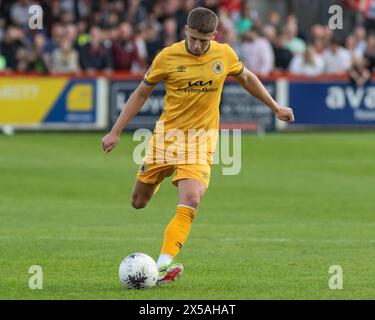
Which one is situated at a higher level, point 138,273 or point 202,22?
point 202,22

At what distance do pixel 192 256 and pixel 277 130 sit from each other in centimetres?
1788

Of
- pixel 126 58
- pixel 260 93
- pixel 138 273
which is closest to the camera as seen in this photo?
pixel 138 273

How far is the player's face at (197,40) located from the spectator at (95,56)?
62.9 ft

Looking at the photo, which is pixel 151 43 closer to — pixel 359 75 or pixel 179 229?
pixel 359 75

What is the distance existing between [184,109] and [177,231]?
1.09 m

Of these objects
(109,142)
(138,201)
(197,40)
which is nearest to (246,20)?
(138,201)

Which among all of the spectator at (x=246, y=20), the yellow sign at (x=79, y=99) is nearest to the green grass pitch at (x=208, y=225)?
the yellow sign at (x=79, y=99)

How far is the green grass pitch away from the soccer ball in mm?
110

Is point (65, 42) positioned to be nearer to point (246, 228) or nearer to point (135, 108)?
point (246, 228)

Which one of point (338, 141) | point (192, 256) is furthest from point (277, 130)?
point (192, 256)

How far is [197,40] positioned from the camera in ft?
32.8

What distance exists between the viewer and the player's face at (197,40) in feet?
32.5

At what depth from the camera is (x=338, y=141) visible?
88.6 feet

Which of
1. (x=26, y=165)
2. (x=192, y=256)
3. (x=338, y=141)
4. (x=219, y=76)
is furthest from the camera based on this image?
(x=338, y=141)
